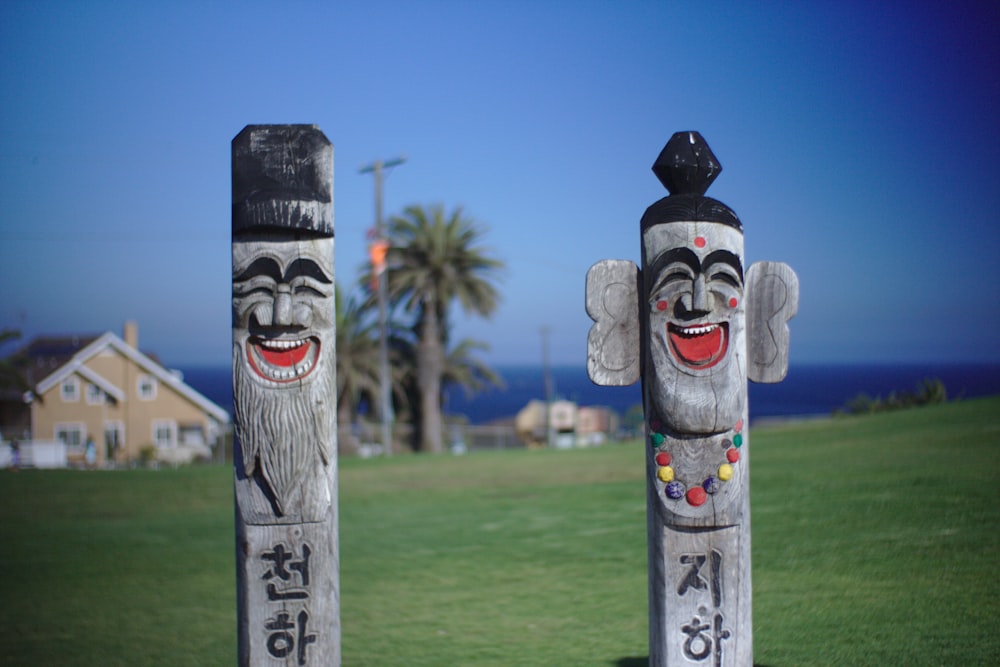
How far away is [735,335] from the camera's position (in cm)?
439

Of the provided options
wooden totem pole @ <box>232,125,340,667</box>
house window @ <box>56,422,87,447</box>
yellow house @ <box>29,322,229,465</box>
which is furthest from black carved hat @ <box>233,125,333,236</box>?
house window @ <box>56,422,87,447</box>

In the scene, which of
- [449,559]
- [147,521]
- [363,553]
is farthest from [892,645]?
[147,521]

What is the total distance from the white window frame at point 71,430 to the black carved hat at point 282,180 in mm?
30290

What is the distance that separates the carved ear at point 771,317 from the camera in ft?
14.6

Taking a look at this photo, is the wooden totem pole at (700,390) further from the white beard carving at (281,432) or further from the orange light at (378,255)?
the orange light at (378,255)

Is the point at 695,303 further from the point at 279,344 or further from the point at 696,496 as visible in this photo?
the point at 279,344

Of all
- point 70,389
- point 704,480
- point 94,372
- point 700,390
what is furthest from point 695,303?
point 70,389

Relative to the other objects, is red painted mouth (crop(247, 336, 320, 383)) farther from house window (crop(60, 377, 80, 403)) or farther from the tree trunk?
house window (crop(60, 377, 80, 403))

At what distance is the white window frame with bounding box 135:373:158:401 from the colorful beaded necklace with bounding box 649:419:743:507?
1260 inches

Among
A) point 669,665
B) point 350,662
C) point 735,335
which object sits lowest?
point 350,662

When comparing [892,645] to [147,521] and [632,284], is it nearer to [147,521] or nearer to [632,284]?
[632,284]

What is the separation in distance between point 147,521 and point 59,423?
71.9ft

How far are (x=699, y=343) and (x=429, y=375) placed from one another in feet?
76.6

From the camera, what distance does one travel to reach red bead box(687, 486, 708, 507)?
436 centimetres
